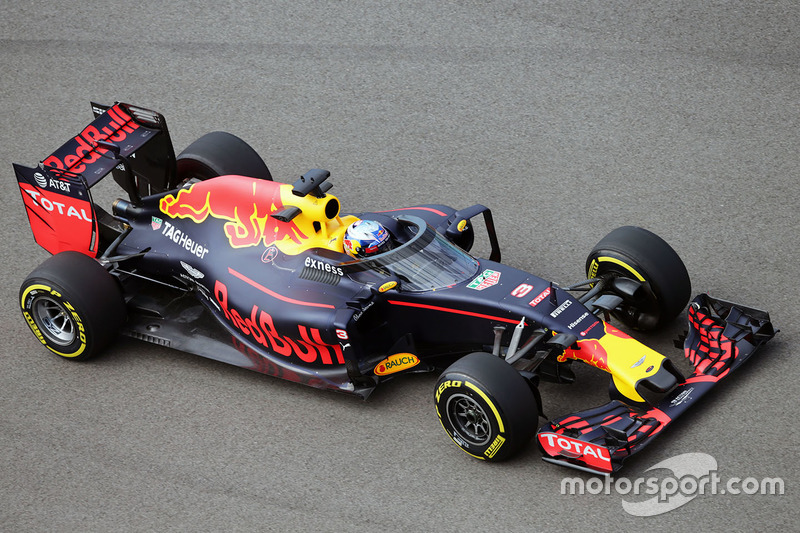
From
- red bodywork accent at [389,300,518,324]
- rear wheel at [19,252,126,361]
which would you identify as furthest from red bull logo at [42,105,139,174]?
red bodywork accent at [389,300,518,324]

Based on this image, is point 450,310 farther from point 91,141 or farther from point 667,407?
point 91,141

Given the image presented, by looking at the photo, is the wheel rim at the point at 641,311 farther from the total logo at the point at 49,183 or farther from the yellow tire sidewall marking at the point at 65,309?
the total logo at the point at 49,183

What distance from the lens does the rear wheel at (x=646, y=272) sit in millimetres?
7344

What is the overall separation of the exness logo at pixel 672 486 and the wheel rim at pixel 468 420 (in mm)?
599

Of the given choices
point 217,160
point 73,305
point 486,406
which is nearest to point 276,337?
point 73,305

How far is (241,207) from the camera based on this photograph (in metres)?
7.80

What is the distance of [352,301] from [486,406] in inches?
50.8

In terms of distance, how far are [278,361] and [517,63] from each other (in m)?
5.72

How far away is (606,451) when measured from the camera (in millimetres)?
6086

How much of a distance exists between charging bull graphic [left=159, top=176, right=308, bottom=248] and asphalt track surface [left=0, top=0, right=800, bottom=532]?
1072mm

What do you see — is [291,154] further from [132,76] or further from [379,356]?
[379,356]

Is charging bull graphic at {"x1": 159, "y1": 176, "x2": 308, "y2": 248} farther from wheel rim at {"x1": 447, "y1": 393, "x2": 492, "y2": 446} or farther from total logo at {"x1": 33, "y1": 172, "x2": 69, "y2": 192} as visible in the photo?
wheel rim at {"x1": 447, "y1": 393, "x2": 492, "y2": 446}

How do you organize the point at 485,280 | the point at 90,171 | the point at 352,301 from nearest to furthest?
the point at 352,301, the point at 485,280, the point at 90,171

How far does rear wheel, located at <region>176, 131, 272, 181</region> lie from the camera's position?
875cm
